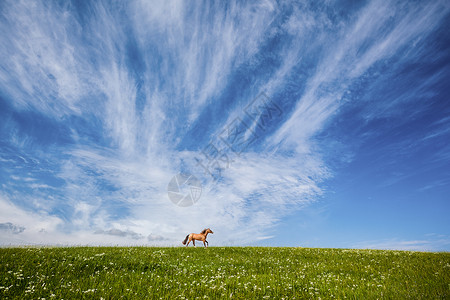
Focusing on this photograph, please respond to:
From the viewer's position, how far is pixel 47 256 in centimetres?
1423

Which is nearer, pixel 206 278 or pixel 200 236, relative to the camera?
pixel 206 278

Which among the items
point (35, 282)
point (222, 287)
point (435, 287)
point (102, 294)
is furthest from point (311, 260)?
point (35, 282)

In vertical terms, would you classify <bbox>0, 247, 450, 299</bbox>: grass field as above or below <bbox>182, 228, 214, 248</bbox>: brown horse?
below

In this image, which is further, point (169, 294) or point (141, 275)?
point (141, 275)

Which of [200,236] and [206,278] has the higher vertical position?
[200,236]

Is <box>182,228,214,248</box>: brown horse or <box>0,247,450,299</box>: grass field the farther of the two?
<box>182,228,214,248</box>: brown horse

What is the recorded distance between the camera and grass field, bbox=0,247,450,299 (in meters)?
9.48

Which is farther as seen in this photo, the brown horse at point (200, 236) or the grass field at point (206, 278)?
the brown horse at point (200, 236)

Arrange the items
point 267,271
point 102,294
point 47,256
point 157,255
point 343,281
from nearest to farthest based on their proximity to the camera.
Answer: point 102,294
point 343,281
point 267,271
point 47,256
point 157,255

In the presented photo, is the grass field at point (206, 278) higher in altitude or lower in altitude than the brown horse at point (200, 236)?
lower

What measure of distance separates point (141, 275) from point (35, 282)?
162 inches

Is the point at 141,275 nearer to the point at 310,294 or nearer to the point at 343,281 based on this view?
the point at 310,294

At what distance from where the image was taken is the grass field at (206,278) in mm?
9477

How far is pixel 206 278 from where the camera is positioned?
11281 mm
